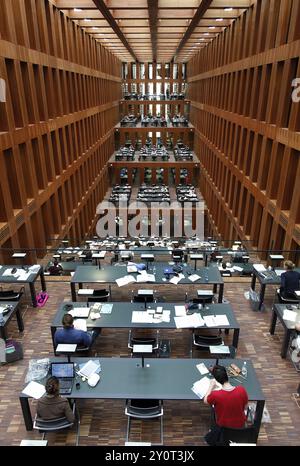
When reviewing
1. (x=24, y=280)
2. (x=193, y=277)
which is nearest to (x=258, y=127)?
(x=193, y=277)

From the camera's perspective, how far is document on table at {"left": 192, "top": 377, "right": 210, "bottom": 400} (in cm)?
630

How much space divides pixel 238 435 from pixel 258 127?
1340 cm

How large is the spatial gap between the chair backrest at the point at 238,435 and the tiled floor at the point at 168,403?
1.01 meters

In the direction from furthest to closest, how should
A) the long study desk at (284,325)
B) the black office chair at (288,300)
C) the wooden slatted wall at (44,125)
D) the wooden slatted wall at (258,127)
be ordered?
1. the wooden slatted wall at (258,127)
2. the wooden slatted wall at (44,125)
3. the black office chair at (288,300)
4. the long study desk at (284,325)

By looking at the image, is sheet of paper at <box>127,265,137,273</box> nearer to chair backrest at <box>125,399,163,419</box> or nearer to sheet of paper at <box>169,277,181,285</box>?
sheet of paper at <box>169,277,181,285</box>

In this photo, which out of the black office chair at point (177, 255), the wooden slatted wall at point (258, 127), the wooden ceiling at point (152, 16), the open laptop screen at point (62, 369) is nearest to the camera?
the open laptop screen at point (62, 369)

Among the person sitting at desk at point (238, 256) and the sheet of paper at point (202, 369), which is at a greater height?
the sheet of paper at point (202, 369)

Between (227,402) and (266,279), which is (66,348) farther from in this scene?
(266,279)

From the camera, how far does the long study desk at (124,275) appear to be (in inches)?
405

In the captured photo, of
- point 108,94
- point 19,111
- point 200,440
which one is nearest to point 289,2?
point 19,111

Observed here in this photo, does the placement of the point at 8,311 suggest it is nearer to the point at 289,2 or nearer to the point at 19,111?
the point at 19,111

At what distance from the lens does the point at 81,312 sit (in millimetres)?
8711

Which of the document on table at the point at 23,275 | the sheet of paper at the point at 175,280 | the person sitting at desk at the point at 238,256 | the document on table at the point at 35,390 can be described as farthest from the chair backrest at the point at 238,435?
the person sitting at desk at the point at 238,256

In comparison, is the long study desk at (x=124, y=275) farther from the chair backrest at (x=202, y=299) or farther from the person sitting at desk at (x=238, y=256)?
the person sitting at desk at (x=238, y=256)
